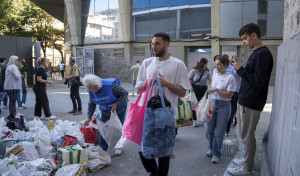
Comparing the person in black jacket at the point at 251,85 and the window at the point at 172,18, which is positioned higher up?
the window at the point at 172,18

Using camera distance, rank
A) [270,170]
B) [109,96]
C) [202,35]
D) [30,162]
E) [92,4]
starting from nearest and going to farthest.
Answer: [270,170] → [30,162] → [109,96] → [202,35] → [92,4]

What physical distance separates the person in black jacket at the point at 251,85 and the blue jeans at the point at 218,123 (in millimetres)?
620

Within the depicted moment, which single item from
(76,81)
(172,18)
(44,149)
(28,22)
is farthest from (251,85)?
(28,22)

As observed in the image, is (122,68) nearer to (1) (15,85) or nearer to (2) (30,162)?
(1) (15,85)

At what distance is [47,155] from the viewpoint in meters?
4.31

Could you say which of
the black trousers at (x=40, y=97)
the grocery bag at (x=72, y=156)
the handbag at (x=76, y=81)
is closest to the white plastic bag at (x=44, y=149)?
the grocery bag at (x=72, y=156)

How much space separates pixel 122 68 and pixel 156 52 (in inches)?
783

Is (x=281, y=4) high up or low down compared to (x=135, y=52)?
up

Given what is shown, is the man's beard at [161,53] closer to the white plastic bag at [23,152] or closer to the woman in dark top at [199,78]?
the white plastic bag at [23,152]

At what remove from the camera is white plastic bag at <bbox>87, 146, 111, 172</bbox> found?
4129 millimetres

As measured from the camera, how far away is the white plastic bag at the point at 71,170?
3549mm

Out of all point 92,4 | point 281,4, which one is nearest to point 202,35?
point 281,4

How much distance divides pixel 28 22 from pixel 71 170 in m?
32.8

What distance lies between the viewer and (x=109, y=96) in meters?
4.39
